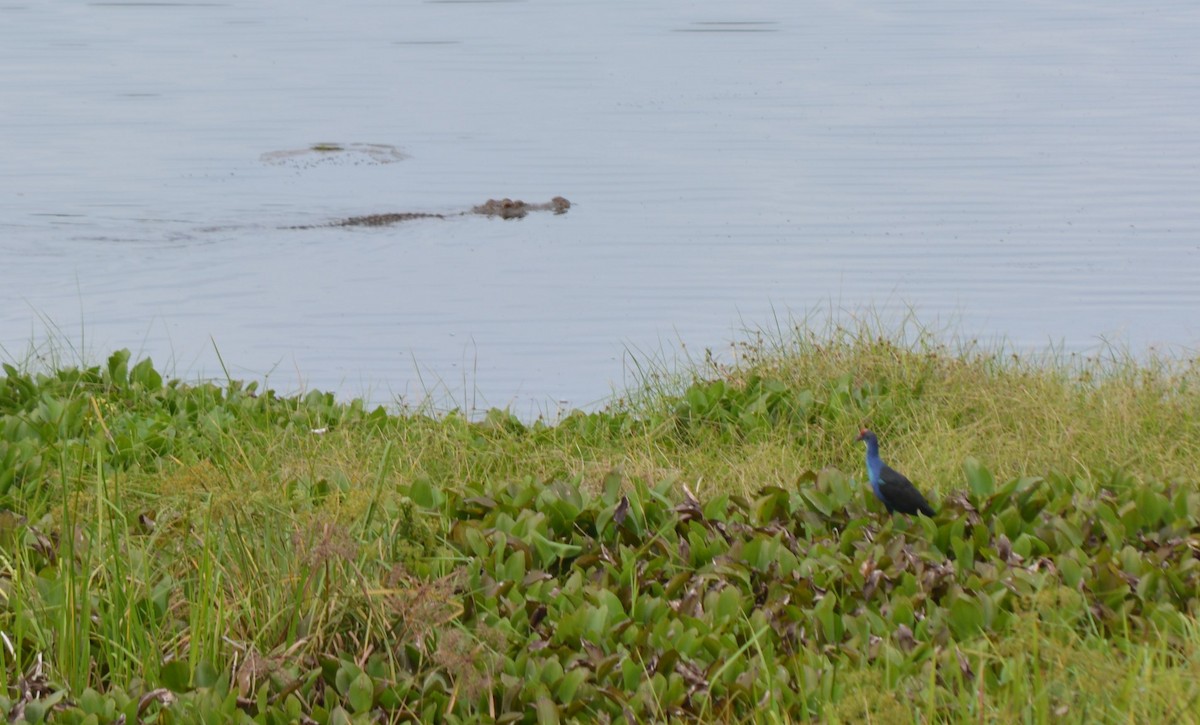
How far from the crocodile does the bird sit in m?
11.5

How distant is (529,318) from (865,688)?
864 cm

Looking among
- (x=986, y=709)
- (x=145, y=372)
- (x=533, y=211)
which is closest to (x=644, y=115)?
(x=533, y=211)

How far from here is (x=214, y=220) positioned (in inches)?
651

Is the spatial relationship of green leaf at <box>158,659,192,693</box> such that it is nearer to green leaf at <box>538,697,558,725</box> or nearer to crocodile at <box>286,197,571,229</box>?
green leaf at <box>538,697,558,725</box>

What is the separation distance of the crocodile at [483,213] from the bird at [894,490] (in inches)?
451

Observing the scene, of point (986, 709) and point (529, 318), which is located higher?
point (986, 709)

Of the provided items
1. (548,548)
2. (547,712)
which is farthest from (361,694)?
(548,548)

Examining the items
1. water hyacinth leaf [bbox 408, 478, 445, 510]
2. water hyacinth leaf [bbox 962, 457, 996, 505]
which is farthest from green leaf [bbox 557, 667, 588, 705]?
water hyacinth leaf [bbox 962, 457, 996, 505]

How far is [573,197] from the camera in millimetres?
18156

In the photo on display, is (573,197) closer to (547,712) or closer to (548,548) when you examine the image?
(548,548)

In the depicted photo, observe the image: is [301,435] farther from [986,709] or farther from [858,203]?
[858,203]

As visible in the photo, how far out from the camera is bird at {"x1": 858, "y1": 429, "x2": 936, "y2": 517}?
548 centimetres

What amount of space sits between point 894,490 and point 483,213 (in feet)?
39.4

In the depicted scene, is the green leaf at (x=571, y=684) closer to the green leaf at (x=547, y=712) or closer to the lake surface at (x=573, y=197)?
the green leaf at (x=547, y=712)
